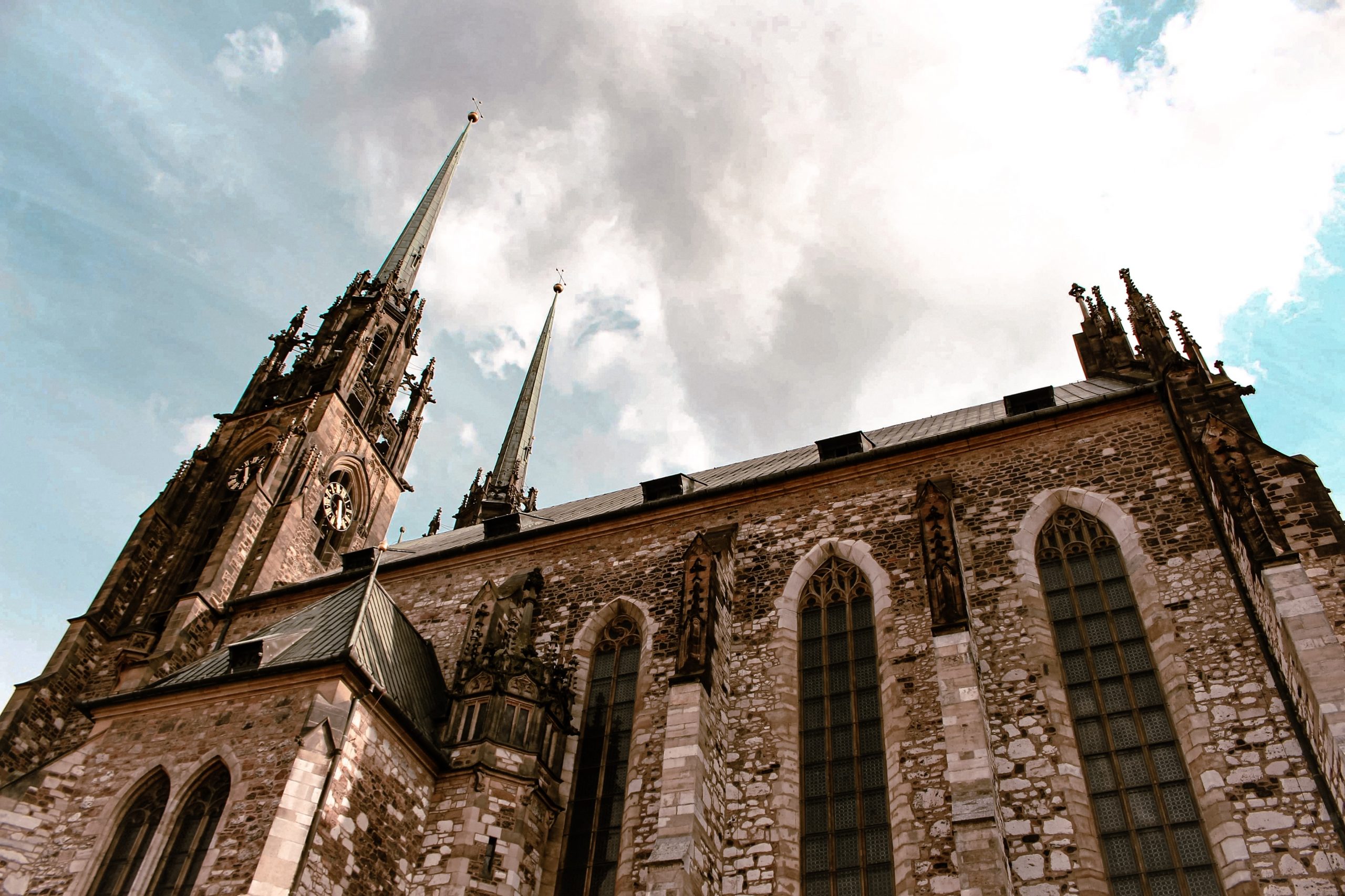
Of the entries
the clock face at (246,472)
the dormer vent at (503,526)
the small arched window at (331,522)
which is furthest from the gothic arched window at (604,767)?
the clock face at (246,472)

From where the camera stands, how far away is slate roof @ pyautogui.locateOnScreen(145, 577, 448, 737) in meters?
12.5

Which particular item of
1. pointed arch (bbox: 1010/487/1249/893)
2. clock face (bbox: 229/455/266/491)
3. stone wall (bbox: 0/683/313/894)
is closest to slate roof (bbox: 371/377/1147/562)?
pointed arch (bbox: 1010/487/1249/893)

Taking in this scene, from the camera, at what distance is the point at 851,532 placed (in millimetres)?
14508

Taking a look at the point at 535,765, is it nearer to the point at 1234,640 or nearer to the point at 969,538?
the point at 969,538

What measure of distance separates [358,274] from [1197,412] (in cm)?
2566

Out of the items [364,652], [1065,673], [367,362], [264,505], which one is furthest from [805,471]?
[367,362]

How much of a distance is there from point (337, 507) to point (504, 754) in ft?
49.9

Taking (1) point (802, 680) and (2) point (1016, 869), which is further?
(1) point (802, 680)

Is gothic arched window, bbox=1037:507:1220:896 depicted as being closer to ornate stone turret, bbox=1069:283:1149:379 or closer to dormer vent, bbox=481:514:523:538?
ornate stone turret, bbox=1069:283:1149:379

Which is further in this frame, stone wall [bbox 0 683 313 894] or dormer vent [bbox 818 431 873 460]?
dormer vent [bbox 818 431 873 460]

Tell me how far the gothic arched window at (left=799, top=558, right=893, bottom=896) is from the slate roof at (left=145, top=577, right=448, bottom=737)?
15.8 feet

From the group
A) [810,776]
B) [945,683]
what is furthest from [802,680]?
[945,683]

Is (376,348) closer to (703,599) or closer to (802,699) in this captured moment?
(703,599)

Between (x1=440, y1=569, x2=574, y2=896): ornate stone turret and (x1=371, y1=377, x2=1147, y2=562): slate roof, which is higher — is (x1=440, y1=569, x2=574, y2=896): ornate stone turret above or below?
below
